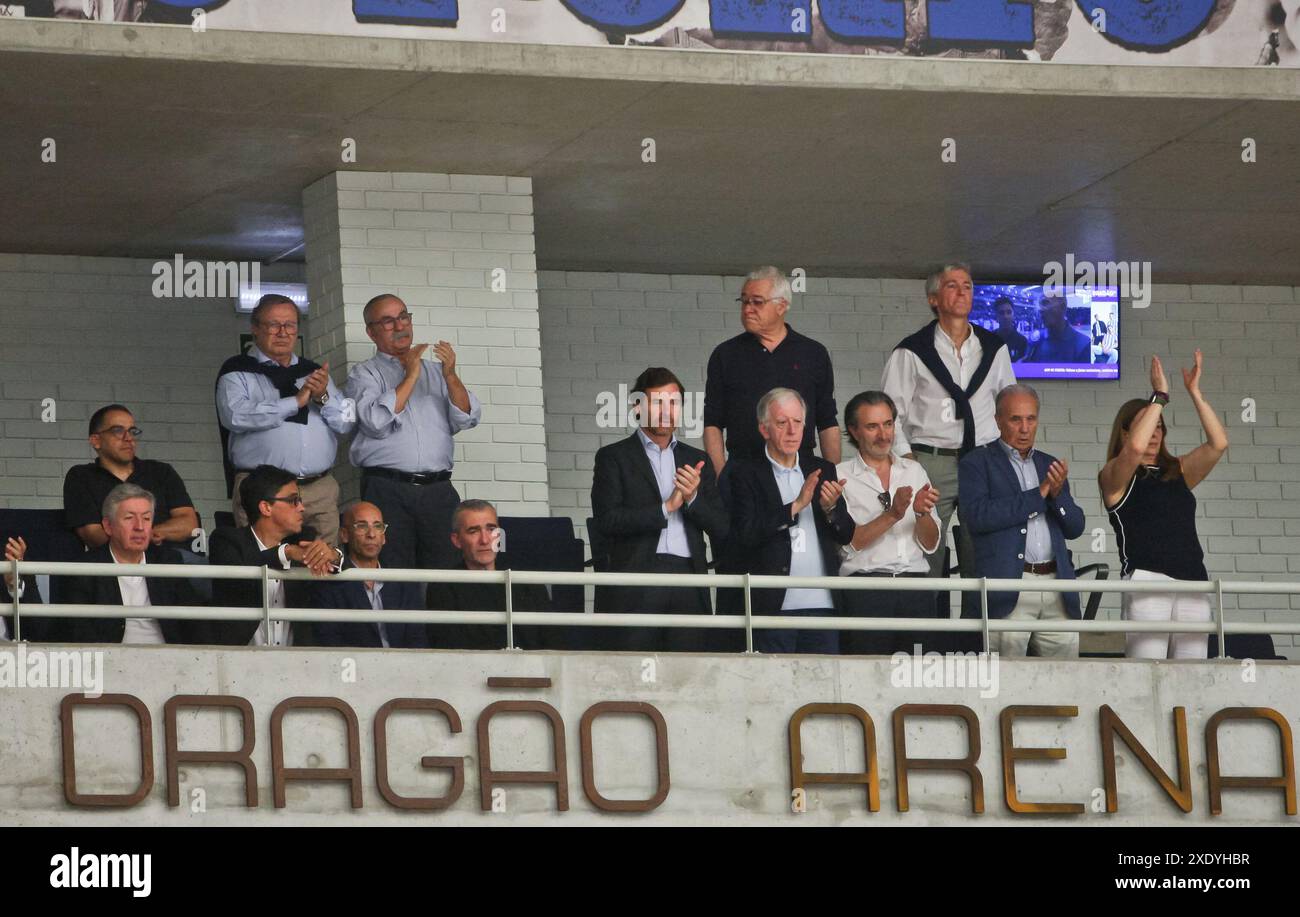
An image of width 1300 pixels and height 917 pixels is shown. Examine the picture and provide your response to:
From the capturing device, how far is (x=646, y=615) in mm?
10039

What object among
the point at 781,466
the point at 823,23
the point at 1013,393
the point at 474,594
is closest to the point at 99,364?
the point at 474,594

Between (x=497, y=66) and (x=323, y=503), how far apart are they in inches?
86.5

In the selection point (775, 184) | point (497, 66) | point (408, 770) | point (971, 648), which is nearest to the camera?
point (408, 770)

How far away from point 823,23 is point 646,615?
321 centimetres

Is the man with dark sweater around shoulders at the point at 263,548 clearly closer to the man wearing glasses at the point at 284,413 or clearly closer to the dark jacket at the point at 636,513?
the man wearing glasses at the point at 284,413

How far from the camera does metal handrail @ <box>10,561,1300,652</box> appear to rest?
369 inches

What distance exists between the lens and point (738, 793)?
Answer: 990 cm

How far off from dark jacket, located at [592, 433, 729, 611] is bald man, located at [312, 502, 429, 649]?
87 centimetres

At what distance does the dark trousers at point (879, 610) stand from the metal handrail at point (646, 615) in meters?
0.06

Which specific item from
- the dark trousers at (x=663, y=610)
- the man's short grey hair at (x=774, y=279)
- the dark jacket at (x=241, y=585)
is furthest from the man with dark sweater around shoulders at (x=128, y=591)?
the man's short grey hair at (x=774, y=279)

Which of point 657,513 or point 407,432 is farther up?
point 407,432

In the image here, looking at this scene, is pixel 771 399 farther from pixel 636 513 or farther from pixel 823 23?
pixel 823 23
